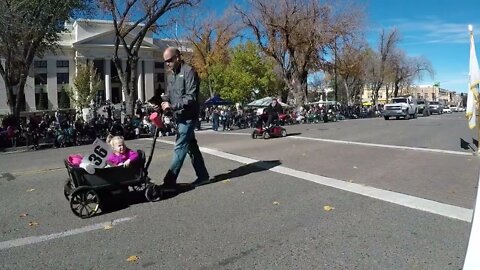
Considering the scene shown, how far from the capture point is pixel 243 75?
187ft

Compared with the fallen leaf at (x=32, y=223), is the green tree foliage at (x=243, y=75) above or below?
above

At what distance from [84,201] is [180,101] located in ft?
6.57

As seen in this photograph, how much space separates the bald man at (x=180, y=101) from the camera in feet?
21.3

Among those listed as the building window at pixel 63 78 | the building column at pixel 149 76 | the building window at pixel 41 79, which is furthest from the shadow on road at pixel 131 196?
the building window at pixel 63 78

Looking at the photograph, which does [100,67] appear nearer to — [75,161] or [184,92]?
[184,92]

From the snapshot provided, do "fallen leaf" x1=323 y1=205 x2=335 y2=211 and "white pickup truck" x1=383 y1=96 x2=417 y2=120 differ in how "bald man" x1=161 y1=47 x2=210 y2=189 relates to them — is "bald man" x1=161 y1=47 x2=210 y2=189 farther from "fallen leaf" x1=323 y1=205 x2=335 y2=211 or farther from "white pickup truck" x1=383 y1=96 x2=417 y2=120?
"white pickup truck" x1=383 y1=96 x2=417 y2=120

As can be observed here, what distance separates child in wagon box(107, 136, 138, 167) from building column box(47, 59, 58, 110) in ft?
241

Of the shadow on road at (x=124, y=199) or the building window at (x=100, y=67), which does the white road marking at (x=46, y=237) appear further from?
the building window at (x=100, y=67)

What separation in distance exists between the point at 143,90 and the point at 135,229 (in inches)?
3046

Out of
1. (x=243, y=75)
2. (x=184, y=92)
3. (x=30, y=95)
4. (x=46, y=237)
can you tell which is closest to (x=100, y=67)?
(x=30, y=95)

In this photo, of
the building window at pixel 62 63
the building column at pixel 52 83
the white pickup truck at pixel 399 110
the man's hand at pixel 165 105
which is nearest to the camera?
the man's hand at pixel 165 105

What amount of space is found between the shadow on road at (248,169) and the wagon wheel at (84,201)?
7.74ft

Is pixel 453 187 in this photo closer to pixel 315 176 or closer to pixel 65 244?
pixel 315 176

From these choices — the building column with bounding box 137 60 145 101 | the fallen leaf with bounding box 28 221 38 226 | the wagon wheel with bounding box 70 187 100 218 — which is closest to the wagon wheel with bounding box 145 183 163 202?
the wagon wheel with bounding box 70 187 100 218
